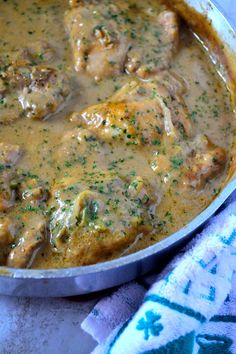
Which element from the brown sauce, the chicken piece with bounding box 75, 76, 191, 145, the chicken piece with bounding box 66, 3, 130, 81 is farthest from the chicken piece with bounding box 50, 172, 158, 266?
the chicken piece with bounding box 66, 3, 130, 81

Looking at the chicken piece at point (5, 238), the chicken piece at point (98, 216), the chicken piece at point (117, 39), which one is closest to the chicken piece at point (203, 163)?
the chicken piece at point (98, 216)

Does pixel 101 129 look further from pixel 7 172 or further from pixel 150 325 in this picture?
pixel 150 325

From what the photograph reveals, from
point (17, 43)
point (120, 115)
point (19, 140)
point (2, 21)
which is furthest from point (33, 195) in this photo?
point (2, 21)

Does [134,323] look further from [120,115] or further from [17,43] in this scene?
[17,43]

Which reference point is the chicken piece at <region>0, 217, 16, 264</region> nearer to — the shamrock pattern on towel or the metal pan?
the metal pan

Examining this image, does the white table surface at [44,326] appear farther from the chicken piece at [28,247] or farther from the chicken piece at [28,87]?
the chicken piece at [28,87]

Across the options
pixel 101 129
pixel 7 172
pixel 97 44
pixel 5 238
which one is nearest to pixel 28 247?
pixel 5 238
